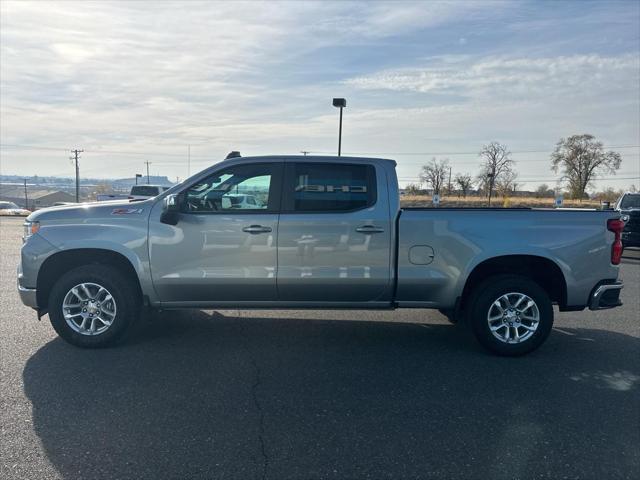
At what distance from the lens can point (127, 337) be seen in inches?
224

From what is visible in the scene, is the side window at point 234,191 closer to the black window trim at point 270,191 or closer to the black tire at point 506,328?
the black window trim at point 270,191

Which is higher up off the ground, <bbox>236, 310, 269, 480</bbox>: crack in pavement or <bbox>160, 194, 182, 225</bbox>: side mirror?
<bbox>160, 194, 182, 225</bbox>: side mirror

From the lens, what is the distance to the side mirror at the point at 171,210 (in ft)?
16.7

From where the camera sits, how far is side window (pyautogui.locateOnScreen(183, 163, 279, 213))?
207 inches

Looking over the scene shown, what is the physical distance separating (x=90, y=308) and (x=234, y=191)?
1912 millimetres

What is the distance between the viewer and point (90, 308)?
17.3 feet

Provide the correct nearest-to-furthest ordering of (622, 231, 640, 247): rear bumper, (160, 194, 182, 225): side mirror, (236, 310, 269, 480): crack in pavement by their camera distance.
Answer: (236, 310, 269, 480): crack in pavement < (160, 194, 182, 225): side mirror < (622, 231, 640, 247): rear bumper

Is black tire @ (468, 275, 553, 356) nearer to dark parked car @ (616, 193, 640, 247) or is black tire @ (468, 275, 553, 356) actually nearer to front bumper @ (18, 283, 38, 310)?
front bumper @ (18, 283, 38, 310)

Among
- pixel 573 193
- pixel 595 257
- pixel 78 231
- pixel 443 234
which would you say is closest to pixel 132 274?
pixel 78 231

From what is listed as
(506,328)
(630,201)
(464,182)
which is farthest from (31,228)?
(464,182)

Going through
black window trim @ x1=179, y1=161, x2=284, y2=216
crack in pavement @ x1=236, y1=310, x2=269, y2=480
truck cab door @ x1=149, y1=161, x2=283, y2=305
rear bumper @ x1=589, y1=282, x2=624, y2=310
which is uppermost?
black window trim @ x1=179, y1=161, x2=284, y2=216

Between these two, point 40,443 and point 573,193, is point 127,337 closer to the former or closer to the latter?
point 40,443

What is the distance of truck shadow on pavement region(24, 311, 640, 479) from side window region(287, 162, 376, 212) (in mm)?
1520

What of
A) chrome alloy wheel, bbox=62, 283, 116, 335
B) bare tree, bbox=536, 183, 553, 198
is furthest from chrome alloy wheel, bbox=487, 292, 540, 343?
bare tree, bbox=536, 183, 553, 198
